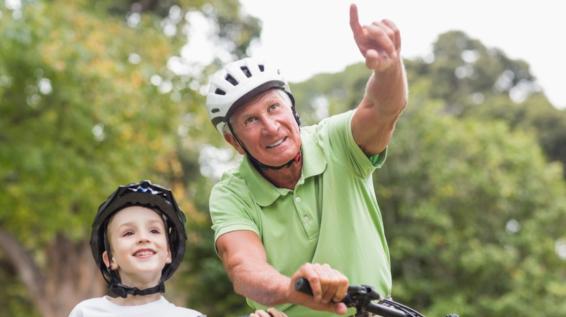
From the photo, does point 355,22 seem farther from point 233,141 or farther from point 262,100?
point 233,141

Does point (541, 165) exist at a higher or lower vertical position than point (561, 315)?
higher

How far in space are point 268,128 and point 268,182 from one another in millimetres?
263

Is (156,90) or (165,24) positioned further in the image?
(165,24)

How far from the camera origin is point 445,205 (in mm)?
20406

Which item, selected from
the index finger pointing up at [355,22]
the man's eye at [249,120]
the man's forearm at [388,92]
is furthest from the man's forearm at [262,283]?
the index finger pointing up at [355,22]

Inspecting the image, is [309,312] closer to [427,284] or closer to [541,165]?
[427,284]

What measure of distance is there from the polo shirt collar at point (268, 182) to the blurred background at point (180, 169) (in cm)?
1079

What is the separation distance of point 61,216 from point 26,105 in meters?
2.13

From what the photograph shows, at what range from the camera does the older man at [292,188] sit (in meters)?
3.42

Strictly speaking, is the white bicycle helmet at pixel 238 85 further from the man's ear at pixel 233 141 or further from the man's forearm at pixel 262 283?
the man's forearm at pixel 262 283

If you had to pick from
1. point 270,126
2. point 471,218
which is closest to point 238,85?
point 270,126

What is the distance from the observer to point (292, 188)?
3.57m

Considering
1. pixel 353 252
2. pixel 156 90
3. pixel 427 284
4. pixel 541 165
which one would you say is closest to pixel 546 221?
pixel 541 165

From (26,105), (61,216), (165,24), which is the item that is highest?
(165,24)
